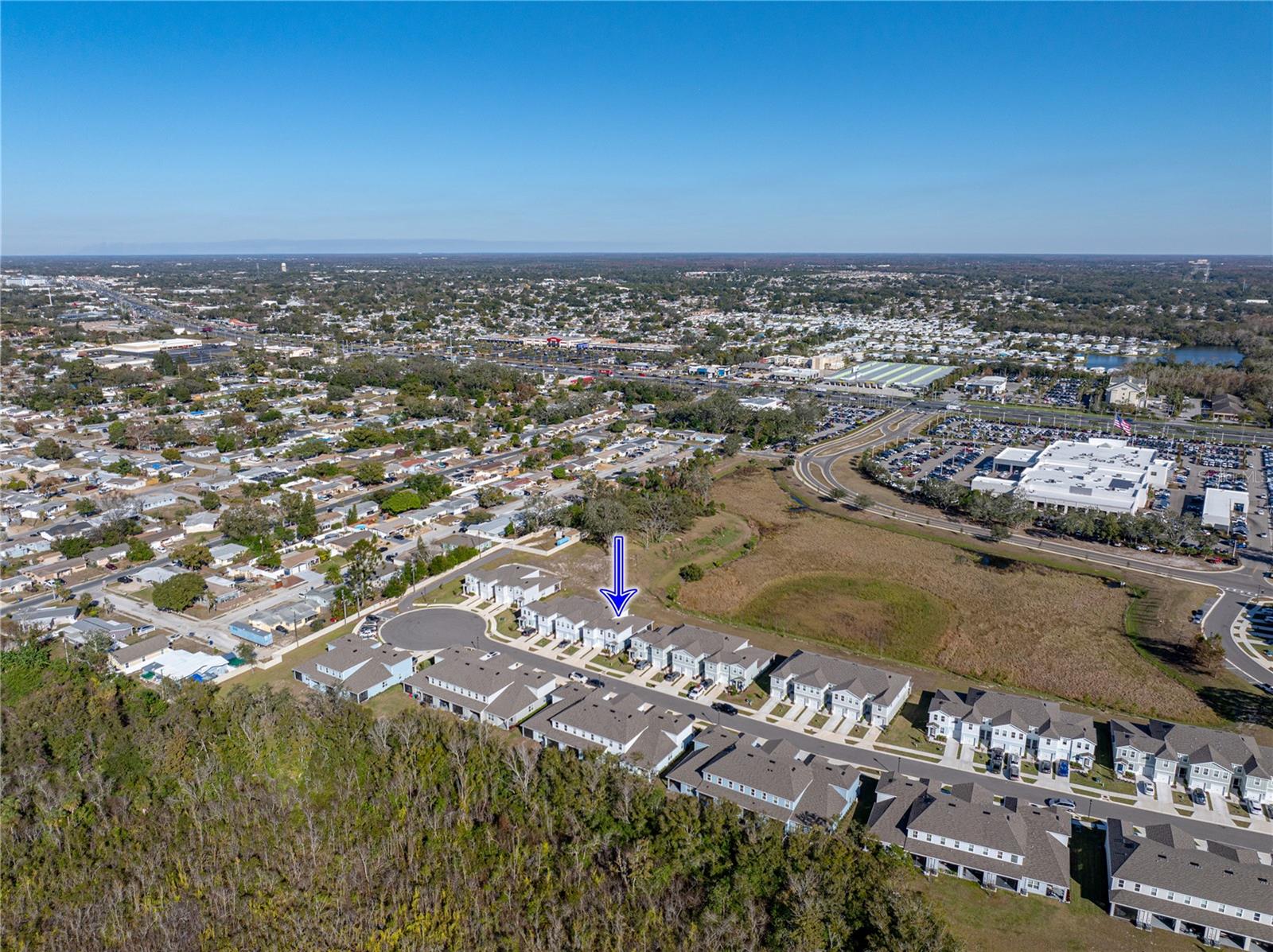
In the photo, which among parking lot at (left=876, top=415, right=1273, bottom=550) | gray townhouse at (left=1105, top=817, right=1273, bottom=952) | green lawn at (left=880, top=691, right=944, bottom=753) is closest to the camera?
gray townhouse at (left=1105, top=817, right=1273, bottom=952)

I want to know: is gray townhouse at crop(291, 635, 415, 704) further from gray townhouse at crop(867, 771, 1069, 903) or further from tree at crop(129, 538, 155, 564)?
gray townhouse at crop(867, 771, 1069, 903)

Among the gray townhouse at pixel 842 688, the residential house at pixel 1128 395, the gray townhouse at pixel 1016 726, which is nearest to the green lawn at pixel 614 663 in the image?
the gray townhouse at pixel 842 688

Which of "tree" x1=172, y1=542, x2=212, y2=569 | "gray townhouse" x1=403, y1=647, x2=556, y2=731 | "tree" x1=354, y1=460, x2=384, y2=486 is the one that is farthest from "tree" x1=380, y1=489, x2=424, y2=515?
"gray townhouse" x1=403, y1=647, x2=556, y2=731

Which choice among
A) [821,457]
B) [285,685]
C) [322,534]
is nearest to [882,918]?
[285,685]

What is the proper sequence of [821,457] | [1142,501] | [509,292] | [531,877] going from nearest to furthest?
1. [531,877]
2. [1142,501]
3. [821,457]
4. [509,292]

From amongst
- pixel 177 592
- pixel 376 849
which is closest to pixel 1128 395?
pixel 376 849

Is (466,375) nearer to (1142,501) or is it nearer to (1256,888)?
(1142,501)

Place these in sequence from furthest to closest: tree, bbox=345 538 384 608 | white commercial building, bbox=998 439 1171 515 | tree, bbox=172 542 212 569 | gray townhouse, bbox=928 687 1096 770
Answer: white commercial building, bbox=998 439 1171 515
tree, bbox=172 542 212 569
tree, bbox=345 538 384 608
gray townhouse, bbox=928 687 1096 770
